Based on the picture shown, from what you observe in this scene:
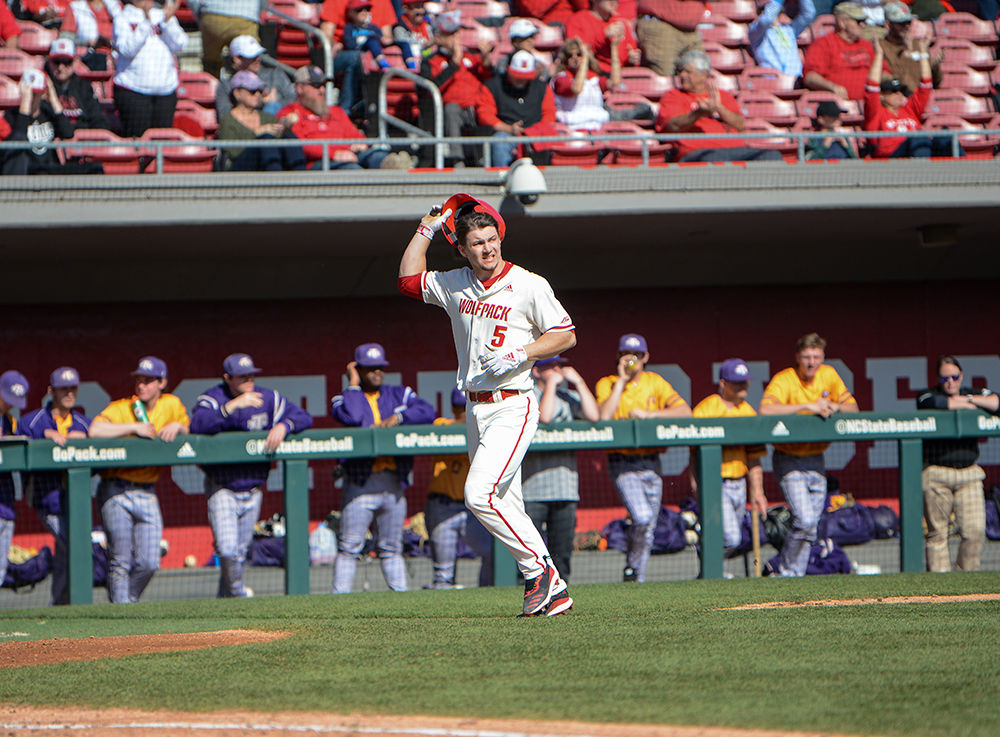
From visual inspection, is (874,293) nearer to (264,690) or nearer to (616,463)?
(616,463)

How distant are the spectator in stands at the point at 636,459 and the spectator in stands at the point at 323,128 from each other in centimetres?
258

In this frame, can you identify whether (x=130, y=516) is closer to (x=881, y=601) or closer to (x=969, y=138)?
(x=881, y=601)

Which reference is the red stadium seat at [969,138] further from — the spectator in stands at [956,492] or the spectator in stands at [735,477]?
the spectator in stands at [735,477]

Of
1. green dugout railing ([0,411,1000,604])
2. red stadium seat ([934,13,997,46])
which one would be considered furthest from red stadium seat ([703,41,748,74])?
green dugout railing ([0,411,1000,604])

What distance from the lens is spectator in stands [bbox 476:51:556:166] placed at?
10.2m

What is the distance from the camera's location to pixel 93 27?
10664mm

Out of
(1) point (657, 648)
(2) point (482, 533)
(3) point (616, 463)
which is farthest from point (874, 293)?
(1) point (657, 648)

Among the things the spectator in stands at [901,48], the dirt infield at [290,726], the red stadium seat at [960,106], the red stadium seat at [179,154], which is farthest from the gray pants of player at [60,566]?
the spectator in stands at [901,48]

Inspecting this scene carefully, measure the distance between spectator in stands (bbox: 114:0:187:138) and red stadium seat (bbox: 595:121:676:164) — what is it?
12.1ft

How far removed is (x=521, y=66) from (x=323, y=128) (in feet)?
5.87

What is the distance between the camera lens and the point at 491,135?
398 inches

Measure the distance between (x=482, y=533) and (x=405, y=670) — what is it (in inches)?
158

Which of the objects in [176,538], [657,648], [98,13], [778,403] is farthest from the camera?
[98,13]

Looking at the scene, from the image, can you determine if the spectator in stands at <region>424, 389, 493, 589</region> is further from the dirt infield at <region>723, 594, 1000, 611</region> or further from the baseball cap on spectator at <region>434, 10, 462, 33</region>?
the baseball cap on spectator at <region>434, 10, 462, 33</region>
